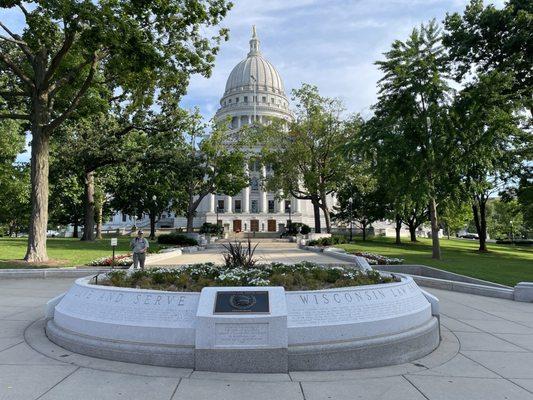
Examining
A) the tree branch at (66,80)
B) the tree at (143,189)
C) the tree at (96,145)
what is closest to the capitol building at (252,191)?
the tree at (143,189)

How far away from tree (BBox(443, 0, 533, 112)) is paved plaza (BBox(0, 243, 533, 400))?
21394mm

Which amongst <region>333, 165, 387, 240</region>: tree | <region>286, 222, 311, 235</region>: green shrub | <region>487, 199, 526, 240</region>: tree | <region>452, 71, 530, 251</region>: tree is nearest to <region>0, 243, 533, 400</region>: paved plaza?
<region>452, 71, 530, 251</region>: tree

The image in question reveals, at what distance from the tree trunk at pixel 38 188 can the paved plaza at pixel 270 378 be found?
11.9 metres

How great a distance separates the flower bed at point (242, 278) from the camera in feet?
25.5

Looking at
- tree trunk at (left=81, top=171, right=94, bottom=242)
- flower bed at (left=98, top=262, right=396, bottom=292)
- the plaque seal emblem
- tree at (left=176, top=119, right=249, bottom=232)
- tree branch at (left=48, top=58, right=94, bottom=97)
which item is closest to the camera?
the plaque seal emblem

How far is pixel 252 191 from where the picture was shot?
9881 cm

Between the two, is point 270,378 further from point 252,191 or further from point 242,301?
point 252,191

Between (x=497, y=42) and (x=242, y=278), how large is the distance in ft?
84.8

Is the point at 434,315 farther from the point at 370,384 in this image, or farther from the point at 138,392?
the point at 138,392

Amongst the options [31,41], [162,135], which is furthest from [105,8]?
→ [162,135]

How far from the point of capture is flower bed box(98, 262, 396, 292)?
25.5 feet

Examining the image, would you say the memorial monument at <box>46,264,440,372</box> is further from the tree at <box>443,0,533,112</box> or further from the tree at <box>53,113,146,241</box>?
the tree at <box>53,113,146,241</box>

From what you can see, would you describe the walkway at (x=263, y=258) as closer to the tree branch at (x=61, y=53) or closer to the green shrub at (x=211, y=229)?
the tree branch at (x=61, y=53)

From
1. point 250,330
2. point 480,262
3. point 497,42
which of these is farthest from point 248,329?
point 497,42
